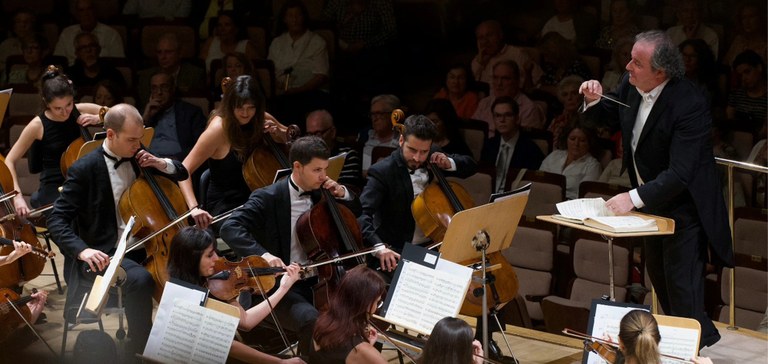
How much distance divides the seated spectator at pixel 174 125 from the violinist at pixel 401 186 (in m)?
2.03

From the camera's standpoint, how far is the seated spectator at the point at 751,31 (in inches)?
265

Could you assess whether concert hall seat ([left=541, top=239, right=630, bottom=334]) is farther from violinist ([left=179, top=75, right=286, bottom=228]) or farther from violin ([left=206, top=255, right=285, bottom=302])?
violin ([left=206, top=255, right=285, bottom=302])

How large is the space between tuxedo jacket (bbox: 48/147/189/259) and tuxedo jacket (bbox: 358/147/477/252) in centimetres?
109

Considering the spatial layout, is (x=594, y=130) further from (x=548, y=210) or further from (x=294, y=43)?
(x=294, y=43)

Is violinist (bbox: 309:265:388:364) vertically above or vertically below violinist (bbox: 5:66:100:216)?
below

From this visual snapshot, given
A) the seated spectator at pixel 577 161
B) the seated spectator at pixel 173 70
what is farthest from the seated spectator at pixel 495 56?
the seated spectator at pixel 173 70

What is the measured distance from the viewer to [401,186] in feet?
16.1

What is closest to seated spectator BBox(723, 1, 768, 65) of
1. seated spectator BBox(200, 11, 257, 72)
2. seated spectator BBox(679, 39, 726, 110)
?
seated spectator BBox(679, 39, 726, 110)

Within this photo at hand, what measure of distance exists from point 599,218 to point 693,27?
326 centimetres

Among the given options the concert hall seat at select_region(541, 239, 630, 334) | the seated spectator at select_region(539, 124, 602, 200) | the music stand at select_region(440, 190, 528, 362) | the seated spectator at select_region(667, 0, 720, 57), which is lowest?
the concert hall seat at select_region(541, 239, 630, 334)

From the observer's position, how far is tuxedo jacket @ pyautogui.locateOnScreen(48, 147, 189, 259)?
15.6 feet

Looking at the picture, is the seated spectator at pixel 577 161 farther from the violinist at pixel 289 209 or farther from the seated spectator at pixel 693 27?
the violinist at pixel 289 209

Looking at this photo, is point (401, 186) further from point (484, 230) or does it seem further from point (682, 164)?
point (682, 164)

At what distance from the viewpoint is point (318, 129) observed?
643 cm
